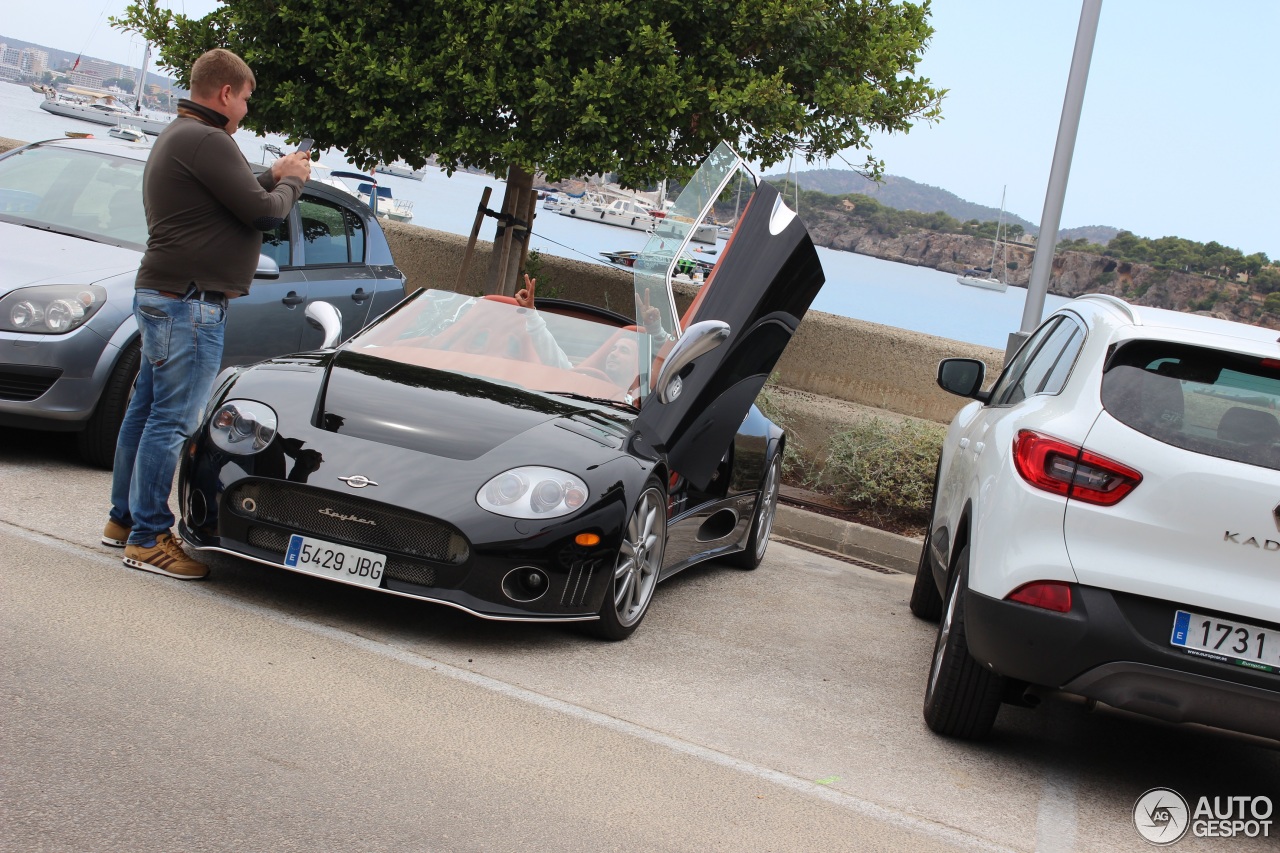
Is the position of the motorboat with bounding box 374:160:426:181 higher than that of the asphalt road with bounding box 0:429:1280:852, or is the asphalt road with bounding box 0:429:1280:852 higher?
the motorboat with bounding box 374:160:426:181

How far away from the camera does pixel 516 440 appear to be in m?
5.07

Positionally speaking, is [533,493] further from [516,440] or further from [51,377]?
[51,377]

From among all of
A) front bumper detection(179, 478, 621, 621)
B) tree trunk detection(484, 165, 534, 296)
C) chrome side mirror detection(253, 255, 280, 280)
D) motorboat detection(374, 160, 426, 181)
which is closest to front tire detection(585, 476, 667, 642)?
front bumper detection(179, 478, 621, 621)

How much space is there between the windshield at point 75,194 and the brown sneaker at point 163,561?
2706mm

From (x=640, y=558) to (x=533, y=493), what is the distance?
0.70m

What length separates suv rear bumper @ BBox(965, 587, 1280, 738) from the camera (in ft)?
13.4

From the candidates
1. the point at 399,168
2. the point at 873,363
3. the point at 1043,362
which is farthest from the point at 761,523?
the point at 399,168

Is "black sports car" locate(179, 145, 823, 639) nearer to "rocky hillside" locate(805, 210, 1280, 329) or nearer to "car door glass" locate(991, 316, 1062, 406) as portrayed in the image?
"car door glass" locate(991, 316, 1062, 406)

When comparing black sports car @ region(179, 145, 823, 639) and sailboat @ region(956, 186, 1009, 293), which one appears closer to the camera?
black sports car @ region(179, 145, 823, 639)

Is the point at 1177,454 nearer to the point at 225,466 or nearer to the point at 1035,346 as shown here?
the point at 1035,346

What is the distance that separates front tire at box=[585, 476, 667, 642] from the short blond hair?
2189 millimetres

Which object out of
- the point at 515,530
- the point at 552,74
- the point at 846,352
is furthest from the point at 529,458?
the point at 846,352

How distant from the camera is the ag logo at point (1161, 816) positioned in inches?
166

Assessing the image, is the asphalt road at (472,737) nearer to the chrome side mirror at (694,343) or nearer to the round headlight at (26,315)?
the round headlight at (26,315)
